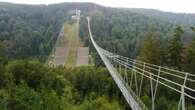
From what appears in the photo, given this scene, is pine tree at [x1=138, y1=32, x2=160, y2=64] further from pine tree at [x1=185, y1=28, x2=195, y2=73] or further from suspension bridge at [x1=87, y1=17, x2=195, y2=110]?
pine tree at [x1=185, y1=28, x2=195, y2=73]

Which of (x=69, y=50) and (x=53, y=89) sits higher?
(x=53, y=89)

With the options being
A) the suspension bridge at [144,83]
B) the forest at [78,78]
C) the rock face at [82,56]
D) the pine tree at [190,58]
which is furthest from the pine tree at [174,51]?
the rock face at [82,56]

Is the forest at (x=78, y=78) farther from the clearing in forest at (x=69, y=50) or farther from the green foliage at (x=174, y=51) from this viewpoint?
the clearing in forest at (x=69, y=50)

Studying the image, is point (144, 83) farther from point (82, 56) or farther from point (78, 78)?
point (82, 56)

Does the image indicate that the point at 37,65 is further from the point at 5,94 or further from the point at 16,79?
the point at 5,94

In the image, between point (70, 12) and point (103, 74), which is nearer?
point (103, 74)

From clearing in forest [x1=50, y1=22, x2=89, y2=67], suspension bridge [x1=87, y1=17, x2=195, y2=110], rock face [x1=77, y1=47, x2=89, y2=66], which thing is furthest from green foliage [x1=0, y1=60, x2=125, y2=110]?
clearing in forest [x1=50, y1=22, x2=89, y2=67]

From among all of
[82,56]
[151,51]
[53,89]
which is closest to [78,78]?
[53,89]

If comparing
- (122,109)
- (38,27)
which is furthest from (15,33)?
(122,109)
